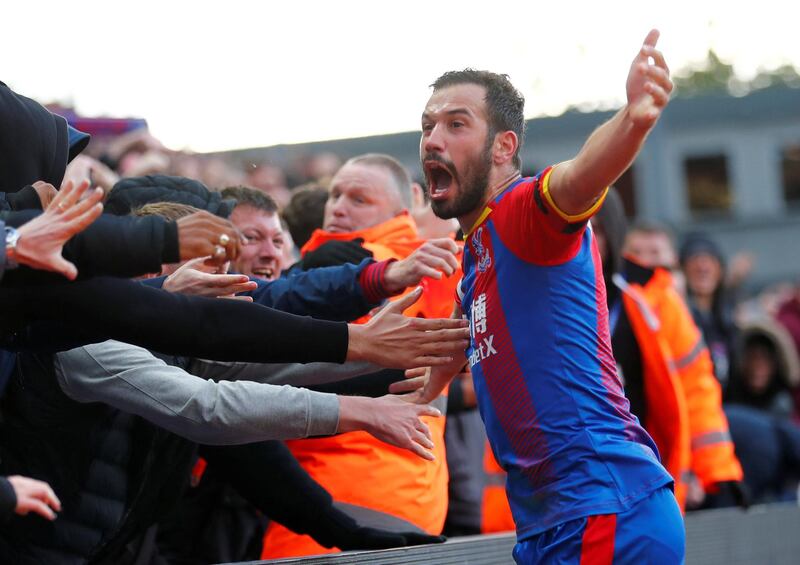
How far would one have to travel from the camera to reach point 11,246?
9.89 ft

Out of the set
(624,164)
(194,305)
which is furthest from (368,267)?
(624,164)

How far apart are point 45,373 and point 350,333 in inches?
41.0

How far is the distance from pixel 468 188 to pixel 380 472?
140cm

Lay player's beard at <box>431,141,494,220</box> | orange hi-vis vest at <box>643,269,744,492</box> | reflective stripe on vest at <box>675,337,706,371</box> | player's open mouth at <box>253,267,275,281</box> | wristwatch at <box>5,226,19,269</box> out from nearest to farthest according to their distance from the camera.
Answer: wristwatch at <box>5,226,19,269</box> < player's beard at <box>431,141,494,220</box> < player's open mouth at <box>253,267,275,281</box> < orange hi-vis vest at <box>643,269,744,492</box> < reflective stripe on vest at <box>675,337,706,371</box>

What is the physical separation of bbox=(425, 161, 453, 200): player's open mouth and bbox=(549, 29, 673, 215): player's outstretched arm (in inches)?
24.9

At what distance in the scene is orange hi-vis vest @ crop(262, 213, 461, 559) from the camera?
4688 mm

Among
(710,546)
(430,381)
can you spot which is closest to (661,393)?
(710,546)

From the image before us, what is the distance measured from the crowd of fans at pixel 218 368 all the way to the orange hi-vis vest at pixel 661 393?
0.19 feet

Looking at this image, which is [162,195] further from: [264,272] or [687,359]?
[687,359]

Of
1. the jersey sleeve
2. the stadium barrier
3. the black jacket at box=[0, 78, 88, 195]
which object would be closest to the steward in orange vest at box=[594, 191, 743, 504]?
the stadium barrier

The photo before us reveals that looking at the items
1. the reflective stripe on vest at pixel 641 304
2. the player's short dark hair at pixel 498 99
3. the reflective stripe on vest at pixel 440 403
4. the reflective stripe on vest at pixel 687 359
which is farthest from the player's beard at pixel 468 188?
the reflective stripe on vest at pixel 687 359

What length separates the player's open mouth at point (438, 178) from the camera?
382 centimetres

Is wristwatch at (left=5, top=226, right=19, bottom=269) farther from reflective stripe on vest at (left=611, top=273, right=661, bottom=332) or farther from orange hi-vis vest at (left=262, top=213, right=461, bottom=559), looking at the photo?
reflective stripe on vest at (left=611, top=273, right=661, bottom=332)

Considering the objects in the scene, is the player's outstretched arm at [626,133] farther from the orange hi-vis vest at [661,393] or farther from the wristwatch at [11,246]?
the orange hi-vis vest at [661,393]
